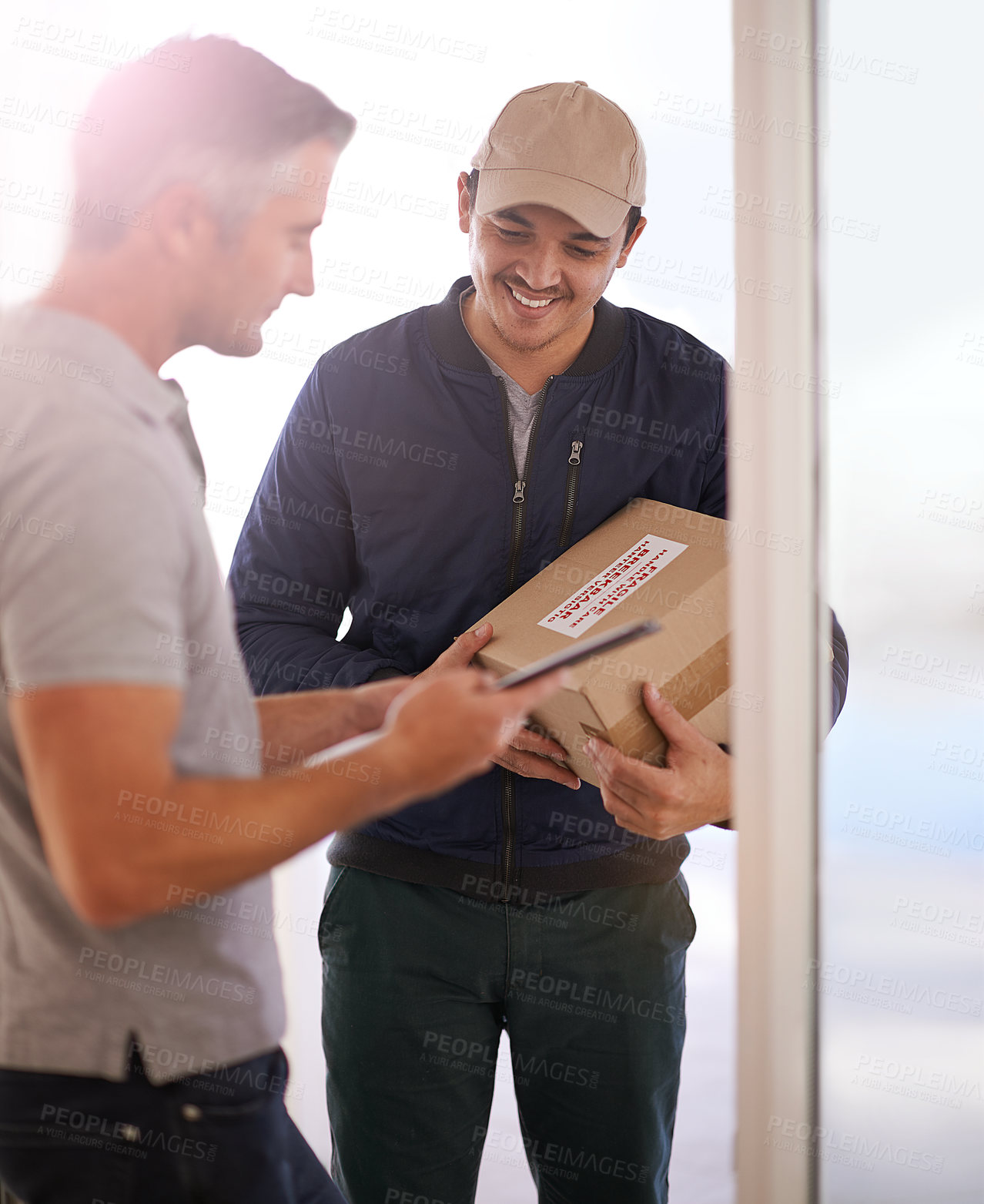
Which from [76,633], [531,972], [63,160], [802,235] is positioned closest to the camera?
[76,633]

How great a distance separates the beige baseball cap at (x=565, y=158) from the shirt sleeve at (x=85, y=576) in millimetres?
751

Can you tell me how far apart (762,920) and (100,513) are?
593mm

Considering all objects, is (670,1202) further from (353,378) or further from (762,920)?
(353,378)

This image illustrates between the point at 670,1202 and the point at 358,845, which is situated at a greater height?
the point at 358,845

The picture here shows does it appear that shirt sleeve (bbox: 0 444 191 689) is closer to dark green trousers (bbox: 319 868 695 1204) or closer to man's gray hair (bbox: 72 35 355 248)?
man's gray hair (bbox: 72 35 355 248)

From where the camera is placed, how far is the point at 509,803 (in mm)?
1240

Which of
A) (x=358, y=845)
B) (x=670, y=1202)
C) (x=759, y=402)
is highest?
(x=759, y=402)

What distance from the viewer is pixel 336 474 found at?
1320 millimetres

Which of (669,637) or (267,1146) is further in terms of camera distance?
(669,637)

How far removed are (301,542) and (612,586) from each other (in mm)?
461

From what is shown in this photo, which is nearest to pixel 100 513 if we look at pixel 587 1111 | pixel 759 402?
pixel 759 402

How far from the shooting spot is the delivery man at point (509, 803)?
1229mm

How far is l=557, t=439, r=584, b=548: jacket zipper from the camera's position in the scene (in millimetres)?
1236

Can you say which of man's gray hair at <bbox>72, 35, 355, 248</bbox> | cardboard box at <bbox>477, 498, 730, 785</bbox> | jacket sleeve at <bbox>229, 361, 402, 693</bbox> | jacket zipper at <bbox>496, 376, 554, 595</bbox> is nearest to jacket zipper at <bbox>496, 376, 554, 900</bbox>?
jacket zipper at <bbox>496, 376, 554, 595</bbox>
